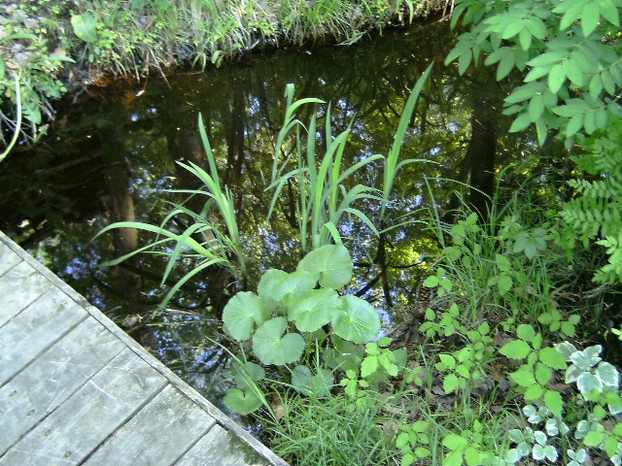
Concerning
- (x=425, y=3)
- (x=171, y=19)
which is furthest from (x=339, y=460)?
(x=425, y=3)

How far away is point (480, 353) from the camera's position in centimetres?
221

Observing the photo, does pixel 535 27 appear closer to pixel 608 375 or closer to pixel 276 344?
pixel 608 375

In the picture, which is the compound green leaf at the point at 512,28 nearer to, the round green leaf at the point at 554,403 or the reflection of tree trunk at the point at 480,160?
the round green leaf at the point at 554,403

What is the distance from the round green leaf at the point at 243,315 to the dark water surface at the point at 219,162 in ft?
1.13

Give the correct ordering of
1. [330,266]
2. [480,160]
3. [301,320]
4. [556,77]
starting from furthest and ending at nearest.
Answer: [480,160] < [330,266] < [301,320] < [556,77]

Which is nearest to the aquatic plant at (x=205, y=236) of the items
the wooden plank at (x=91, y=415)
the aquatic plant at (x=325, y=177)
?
the aquatic plant at (x=325, y=177)

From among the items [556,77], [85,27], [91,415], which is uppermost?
[556,77]

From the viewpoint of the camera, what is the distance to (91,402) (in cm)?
201

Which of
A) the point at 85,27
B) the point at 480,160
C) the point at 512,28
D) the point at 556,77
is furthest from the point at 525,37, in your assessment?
the point at 85,27

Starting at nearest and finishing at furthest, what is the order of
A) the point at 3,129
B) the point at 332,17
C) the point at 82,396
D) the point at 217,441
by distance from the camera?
1. the point at 217,441
2. the point at 82,396
3. the point at 3,129
4. the point at 332,17

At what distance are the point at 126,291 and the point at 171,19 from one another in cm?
265

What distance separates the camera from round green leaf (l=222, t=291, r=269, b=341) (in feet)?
7.70

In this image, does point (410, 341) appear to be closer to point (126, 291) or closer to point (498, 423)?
point (498, 423)

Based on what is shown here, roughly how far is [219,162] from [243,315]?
71.4 inches
